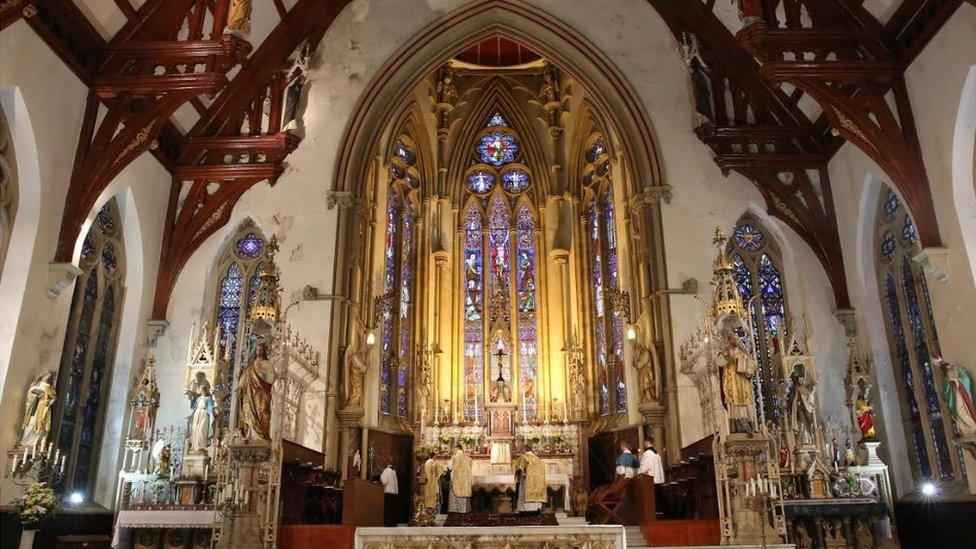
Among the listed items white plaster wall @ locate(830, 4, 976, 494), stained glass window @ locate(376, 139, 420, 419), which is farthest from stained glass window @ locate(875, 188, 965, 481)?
stained glass window @ locate(376, 139, 420, 419)

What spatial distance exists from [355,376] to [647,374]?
664 cm

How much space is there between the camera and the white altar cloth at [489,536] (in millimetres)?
10211

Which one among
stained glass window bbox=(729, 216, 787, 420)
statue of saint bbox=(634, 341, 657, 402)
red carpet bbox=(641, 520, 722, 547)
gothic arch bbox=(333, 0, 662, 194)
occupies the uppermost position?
gothic arch bbox=(333, 0, 662, 194)

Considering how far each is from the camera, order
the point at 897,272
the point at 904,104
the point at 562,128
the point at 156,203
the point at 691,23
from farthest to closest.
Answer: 1. the point at 562,128
2. the point at 691,23
3. the point at 156,203
4. the point at 897,272
5. the point at 904,104

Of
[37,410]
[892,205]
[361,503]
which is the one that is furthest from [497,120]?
[37,410]

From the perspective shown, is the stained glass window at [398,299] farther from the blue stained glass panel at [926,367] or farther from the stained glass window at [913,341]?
the blue stained glass panel at [926,367]

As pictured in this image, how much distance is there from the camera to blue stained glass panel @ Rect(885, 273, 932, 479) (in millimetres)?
14750

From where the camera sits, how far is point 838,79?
Answer: 14.1 m

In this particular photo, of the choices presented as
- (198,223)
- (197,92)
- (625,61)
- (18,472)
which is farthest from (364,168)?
(18,472)

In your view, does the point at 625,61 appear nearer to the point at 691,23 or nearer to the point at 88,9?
the point at 691,23

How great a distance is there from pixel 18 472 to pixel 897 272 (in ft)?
53.3

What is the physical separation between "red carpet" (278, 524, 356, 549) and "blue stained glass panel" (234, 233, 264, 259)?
8.03 m

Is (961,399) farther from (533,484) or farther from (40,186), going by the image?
(40,186)

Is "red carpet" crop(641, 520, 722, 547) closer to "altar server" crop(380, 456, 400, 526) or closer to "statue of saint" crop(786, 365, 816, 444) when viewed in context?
"statue of saint" crop(786, 365, 816, 444)
